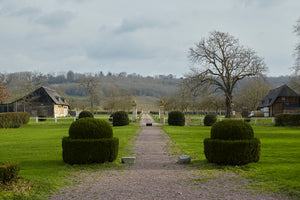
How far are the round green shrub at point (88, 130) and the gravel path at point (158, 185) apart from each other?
140 cm

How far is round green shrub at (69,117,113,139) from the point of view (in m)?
9.25

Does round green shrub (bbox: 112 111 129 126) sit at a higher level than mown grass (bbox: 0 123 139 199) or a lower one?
higher

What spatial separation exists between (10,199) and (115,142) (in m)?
4.38

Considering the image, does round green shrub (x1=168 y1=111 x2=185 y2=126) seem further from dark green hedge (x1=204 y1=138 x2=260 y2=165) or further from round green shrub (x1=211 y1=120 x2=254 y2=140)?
dark green hedge (x1=204 y1=138 x2=260 y2=165)

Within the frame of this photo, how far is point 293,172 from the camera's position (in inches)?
309

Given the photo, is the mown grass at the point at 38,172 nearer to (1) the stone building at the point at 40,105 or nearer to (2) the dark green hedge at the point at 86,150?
(2) the dark green hedge at the point at 86,150

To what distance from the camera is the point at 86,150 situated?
29.8 feet

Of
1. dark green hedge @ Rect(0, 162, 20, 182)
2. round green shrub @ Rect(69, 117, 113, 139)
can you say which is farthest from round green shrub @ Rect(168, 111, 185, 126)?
dark green hedge @ Rect(0, 162, 20, 182)

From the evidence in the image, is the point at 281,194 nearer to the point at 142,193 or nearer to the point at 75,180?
the point at 142,193

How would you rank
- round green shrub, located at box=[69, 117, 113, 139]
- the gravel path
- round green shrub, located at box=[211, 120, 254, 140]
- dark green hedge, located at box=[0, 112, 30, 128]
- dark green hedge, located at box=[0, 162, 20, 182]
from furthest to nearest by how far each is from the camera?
dark green hedge, located at box=[0, 112, 30, 128] < round green shrub, located at box=[69, 117, 113, 139] < round green shrub, located at box=[211, 120, 254, 140] < dark green hedge, located at box=[0, 162, 20, 182] < the gravel path

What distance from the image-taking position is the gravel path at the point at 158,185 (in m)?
5.93

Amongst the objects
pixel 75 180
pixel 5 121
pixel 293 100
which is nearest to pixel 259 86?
pixel 293 100

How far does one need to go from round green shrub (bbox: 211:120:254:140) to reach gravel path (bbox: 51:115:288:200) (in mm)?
1501

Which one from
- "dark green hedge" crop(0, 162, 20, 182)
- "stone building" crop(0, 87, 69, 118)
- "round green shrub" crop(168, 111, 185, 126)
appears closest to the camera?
"dark green hedge" crop(0, 162, 20, 182)
